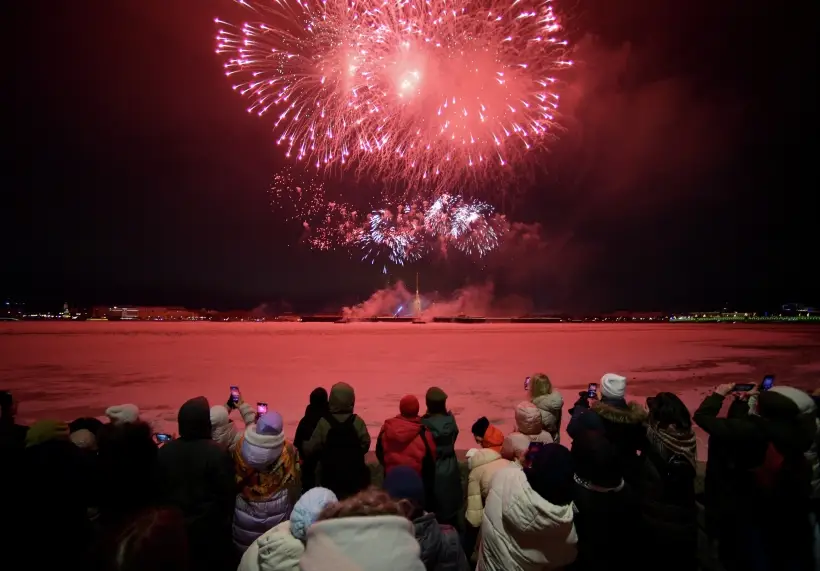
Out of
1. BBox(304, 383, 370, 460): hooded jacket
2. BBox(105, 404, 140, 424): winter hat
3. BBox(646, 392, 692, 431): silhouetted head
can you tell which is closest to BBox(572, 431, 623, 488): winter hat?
BBox(646, 392, 692, 431): silhouetted head

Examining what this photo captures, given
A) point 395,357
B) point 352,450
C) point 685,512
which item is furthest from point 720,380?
point 352,450

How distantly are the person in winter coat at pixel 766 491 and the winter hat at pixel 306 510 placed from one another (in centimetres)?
289

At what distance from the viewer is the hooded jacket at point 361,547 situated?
170 cm

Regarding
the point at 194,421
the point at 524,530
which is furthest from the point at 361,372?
the point at 524,530

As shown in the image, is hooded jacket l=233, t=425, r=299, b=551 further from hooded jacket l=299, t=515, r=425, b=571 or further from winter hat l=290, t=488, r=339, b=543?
hooded jacket l=299, t=515, r=425, b=571

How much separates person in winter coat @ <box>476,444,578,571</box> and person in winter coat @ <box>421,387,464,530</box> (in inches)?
51.8

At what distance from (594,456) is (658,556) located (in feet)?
3.70

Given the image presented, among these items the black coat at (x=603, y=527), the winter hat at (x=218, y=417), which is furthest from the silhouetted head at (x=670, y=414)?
the winter hat at (x=218, y=417)

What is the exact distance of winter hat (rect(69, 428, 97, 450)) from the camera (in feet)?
12.8

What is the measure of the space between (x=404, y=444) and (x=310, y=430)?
1.06 m

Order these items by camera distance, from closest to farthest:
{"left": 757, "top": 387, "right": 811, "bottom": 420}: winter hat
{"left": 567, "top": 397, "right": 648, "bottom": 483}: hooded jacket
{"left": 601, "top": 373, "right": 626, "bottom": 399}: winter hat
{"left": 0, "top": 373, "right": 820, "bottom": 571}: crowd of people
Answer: {"left": 0, "top": 373, "right": 820, "bottom": 571}: crowd of people → {"left": 757, "top": 387, "right": 811, "bottom": 420}: winter hat → {"left": 567, "top": 397, "right": 648, "bottom": 483}: hooded jacket → {"left": 601, "top": 373, "right": 626, "bottom": 399}: winter hat

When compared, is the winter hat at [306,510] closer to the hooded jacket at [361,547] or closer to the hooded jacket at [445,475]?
the hooded jacket at [361,547]

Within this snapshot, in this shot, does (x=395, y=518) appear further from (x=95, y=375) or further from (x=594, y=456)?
(x=95, y=375)

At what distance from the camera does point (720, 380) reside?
A: 52.4ft
